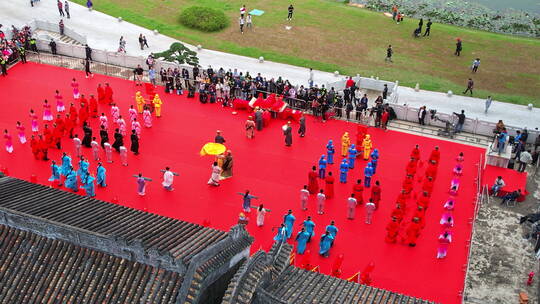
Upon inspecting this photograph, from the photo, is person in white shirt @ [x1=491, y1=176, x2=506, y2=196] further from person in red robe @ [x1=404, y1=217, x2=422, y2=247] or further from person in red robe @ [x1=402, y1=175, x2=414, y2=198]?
person in red robe @ [x1=404, y1=217, x2=422, y2=247]

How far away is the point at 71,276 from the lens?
13.8 m

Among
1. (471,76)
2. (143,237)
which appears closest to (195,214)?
(143,237)

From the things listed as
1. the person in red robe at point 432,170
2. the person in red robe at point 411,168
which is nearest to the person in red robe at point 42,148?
the person in red robe at point 411,168

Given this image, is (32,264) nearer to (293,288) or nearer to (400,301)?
(293,288)

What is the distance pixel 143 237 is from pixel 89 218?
1.71m

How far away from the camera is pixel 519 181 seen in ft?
82.5

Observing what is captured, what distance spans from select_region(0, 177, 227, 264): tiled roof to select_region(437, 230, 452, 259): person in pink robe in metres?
8.36

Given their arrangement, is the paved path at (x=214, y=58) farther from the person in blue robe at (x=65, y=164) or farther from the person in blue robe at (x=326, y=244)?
the person in blue robe at (x=65, y=164)

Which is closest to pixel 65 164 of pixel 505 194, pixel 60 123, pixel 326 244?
pixel 60 123

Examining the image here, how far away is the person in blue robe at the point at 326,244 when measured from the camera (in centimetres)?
2049

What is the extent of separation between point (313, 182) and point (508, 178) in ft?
26.2

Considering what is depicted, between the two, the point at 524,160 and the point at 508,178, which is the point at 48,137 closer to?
the point at 508,178

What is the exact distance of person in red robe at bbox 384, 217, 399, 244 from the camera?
69.3 ft

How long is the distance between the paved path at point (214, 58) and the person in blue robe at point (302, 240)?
14.0 metres
